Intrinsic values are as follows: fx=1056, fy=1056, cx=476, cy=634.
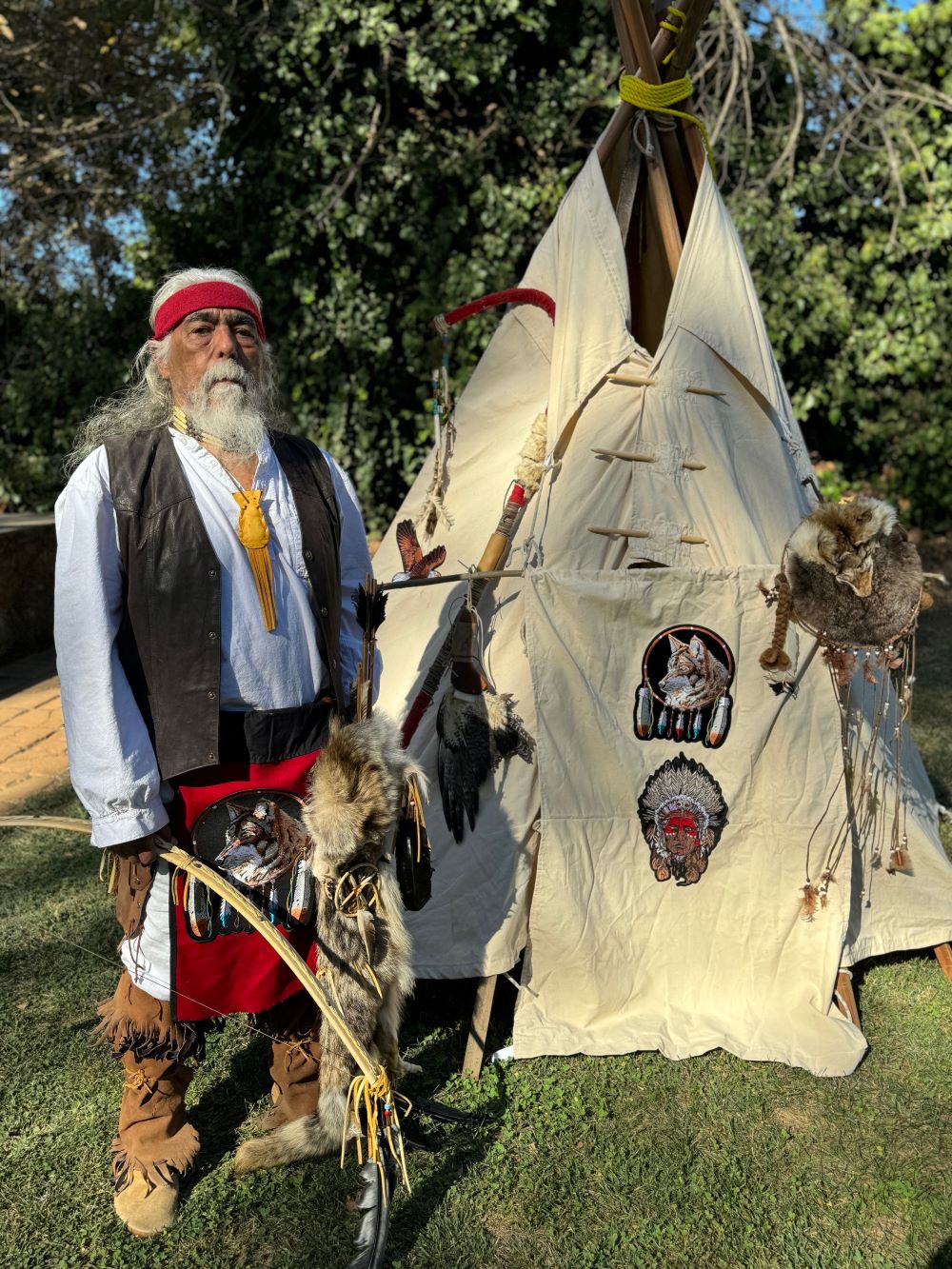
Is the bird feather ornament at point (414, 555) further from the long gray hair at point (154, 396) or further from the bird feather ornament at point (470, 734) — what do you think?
the long gray hair at point (154, 396)

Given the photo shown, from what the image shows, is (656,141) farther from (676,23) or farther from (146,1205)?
(146,1205)

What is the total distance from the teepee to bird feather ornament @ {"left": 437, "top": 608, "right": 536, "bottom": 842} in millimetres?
37

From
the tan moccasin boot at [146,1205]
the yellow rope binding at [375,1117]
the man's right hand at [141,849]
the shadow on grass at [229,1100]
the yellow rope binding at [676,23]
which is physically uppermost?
the yellow rope binding at [676,23]

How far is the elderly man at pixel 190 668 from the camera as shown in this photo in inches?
79.8

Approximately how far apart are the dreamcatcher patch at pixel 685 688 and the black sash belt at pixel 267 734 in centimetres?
95

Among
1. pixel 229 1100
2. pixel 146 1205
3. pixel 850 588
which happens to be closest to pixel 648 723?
pixel 850 588

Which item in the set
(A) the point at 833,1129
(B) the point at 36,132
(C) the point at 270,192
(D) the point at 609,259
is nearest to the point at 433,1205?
(A) the point at 833,1129

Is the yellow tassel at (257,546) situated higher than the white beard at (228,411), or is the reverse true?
the white beard at (228,411)

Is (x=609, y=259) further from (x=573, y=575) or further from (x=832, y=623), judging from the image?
(x=832, y=623)

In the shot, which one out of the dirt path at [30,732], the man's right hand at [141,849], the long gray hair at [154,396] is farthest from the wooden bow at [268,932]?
the dirt path at [30,732]

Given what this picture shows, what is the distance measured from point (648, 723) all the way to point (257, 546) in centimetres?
118

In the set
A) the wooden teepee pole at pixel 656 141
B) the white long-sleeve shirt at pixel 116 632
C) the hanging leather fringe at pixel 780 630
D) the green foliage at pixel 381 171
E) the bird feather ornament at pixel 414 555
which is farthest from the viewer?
the green foliage at pixel 381 171

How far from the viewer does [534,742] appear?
280cm

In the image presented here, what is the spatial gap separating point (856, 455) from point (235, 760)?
767 centimetres
